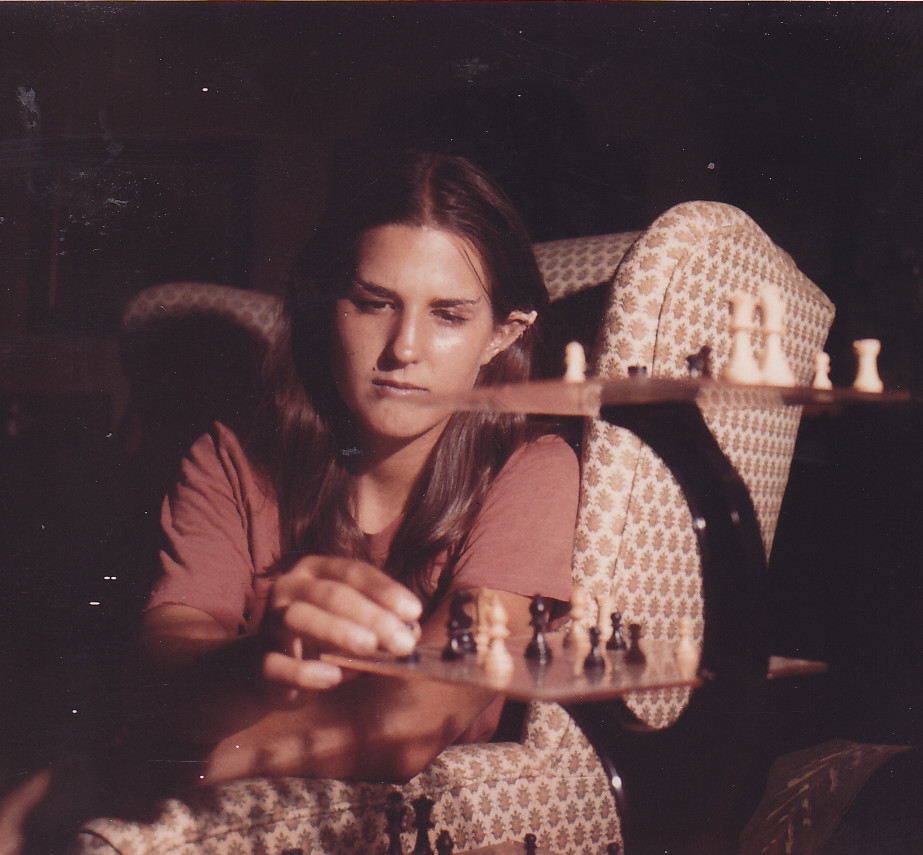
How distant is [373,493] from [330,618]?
0.58 m

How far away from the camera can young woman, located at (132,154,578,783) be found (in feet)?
3.84

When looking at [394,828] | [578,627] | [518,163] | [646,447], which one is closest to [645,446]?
[646,447]

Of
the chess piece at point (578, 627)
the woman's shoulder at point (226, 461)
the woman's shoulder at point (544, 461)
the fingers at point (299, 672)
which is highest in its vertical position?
the woman's shoulder at point (544, 461)

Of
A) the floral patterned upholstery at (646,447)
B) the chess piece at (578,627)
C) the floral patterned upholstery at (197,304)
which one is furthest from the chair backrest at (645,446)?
the floral patterned upholstery at (197,304)

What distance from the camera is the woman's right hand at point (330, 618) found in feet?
2.80

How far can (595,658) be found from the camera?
0.86 metres

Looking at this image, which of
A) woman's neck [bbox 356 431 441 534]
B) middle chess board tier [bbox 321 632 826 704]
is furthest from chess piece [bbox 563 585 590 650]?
woman's neck [bbox 356 431 441 534]

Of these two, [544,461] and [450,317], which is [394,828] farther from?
[450,317]

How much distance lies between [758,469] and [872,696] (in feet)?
1.26

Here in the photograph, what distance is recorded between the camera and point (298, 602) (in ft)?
3.19

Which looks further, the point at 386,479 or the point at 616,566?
the point at 386,479

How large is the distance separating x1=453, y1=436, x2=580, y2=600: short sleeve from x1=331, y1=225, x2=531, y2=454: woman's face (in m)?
0.19

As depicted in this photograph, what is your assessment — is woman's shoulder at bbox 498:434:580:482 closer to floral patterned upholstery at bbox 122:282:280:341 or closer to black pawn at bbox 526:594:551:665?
black pawn at bbox 526:594:551:665

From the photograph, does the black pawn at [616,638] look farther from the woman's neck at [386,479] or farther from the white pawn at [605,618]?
the woman's neck at [386,479]
